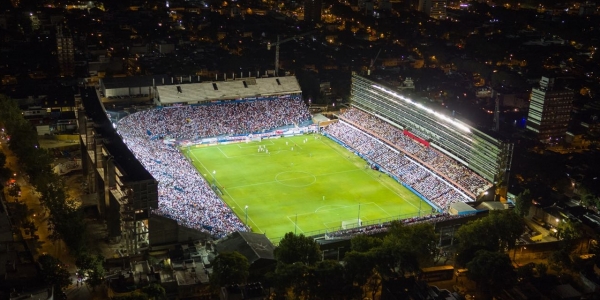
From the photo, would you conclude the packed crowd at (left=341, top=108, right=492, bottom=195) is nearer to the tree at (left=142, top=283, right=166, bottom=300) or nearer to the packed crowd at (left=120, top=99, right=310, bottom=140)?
the packed crowd at (left=120, top=99, right=310, bottom=140)

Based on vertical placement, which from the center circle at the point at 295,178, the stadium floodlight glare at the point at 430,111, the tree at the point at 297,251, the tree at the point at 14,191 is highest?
the stadium floodlight glare at the point at 430,111

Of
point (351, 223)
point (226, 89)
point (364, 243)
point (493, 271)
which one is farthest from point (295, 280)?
point (226, 89)

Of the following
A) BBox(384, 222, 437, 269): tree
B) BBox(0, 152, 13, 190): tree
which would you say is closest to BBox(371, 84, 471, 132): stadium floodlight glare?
BBox(384, 222, 437, 269): tree

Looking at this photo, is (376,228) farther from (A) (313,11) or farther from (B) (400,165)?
(A) (313,11)

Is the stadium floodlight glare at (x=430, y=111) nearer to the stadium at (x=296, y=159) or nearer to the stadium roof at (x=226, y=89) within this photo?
the stadium at (x=296, y=159)

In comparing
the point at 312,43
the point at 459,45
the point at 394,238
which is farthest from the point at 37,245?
the point at 459,45

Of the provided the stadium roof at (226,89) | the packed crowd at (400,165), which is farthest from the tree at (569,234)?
the stadium roof at (226,89)
